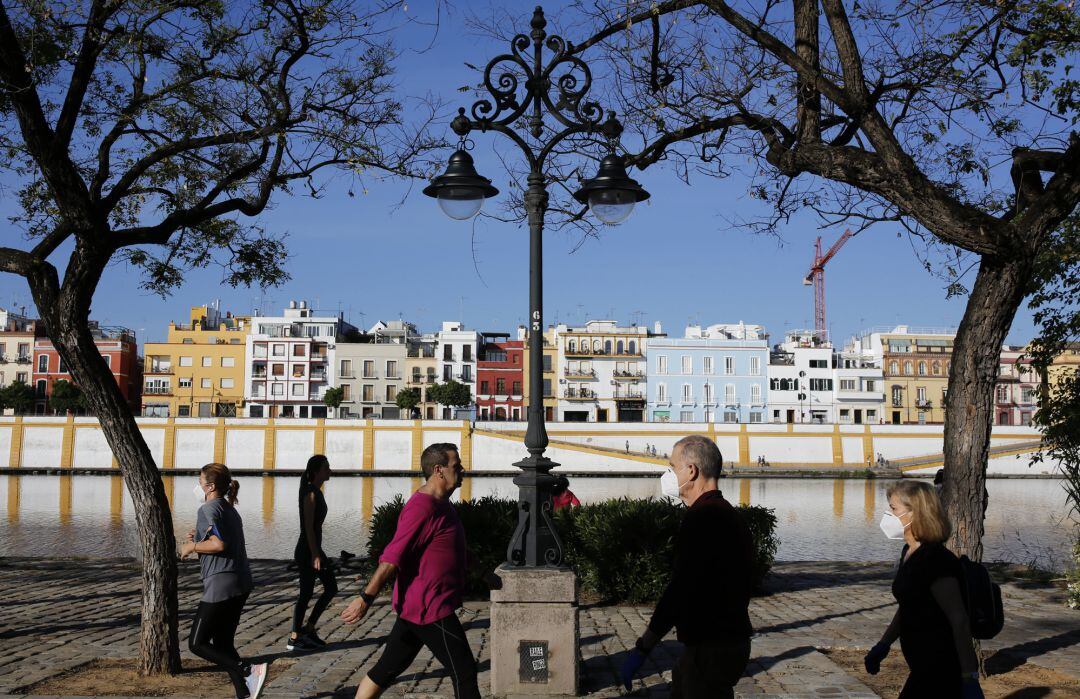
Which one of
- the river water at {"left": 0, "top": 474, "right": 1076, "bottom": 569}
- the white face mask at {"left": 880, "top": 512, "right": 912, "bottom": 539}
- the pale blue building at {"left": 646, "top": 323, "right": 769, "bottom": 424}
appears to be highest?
the pale blue building at {"left": 646, "top": 323, "right": 769, "bottom": 424}

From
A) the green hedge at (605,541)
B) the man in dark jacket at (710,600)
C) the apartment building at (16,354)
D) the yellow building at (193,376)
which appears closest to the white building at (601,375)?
the yellow building at (193,376)

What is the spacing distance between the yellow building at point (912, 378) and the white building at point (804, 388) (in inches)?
223

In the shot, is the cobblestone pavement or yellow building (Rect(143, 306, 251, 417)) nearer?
the cobblestone pavement

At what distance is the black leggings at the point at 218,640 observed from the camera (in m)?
5.95

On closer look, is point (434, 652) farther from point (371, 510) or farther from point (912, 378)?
point (912, 378)

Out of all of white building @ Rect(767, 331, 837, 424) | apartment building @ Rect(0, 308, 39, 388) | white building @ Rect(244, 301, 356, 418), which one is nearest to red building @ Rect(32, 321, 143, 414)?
apartment building @ Rect(0, 308, 39, 388)

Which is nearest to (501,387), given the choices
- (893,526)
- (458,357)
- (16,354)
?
(458,357)

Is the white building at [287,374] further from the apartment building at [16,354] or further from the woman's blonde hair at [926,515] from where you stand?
the woman's blonde hair at [926,515]

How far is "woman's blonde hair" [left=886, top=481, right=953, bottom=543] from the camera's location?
166 inches

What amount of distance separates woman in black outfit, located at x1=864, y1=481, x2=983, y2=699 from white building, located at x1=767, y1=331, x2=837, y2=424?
7757 centimetres

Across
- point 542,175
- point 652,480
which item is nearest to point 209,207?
point 542,175

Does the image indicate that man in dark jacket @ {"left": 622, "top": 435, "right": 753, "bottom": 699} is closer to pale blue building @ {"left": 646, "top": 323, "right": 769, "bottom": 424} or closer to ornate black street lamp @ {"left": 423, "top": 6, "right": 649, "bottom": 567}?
ornate black street lamp @ {"left": 423, "top": 6, "right": 649, "bottom": 567}

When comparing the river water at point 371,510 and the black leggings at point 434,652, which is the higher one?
the black leggings at point 434,652

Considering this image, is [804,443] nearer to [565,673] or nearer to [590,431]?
[590,431]
